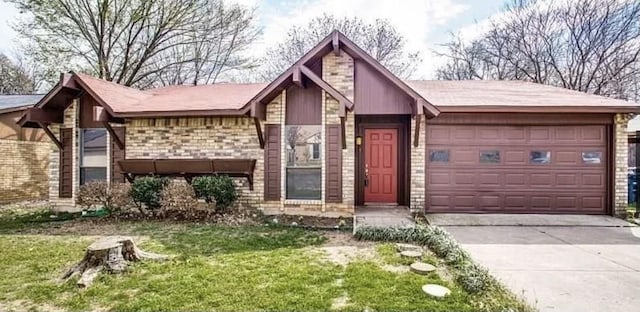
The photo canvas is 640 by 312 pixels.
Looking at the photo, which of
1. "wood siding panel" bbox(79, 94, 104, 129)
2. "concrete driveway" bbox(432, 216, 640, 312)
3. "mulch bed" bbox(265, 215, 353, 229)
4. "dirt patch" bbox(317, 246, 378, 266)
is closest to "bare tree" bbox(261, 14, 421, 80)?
"wood siding panel" bbox(79, 94, 104, 129)

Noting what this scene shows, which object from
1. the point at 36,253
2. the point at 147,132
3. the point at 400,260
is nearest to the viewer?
the point at 400,260

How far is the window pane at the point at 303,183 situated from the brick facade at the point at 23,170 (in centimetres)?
1035

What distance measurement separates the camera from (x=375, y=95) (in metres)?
8.30

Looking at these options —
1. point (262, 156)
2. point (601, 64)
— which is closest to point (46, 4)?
point (262, 156)

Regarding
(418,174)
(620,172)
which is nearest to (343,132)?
(418,174)

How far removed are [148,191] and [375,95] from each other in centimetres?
569

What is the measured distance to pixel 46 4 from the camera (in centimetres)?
1461

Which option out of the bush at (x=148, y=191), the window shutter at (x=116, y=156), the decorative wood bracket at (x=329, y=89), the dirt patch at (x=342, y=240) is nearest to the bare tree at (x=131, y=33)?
the window shutter at (x=116, y=156)

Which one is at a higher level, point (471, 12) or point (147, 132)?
point (471, 12)

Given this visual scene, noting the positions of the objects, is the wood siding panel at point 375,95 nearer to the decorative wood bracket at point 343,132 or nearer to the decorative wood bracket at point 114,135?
the decorative wood bracket at point 343,132

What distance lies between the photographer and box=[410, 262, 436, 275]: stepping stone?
14.8ft

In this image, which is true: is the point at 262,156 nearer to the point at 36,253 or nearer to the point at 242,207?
the point at 242,207

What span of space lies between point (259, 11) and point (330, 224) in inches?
594

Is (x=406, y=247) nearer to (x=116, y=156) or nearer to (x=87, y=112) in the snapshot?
(x=116, y=156)
